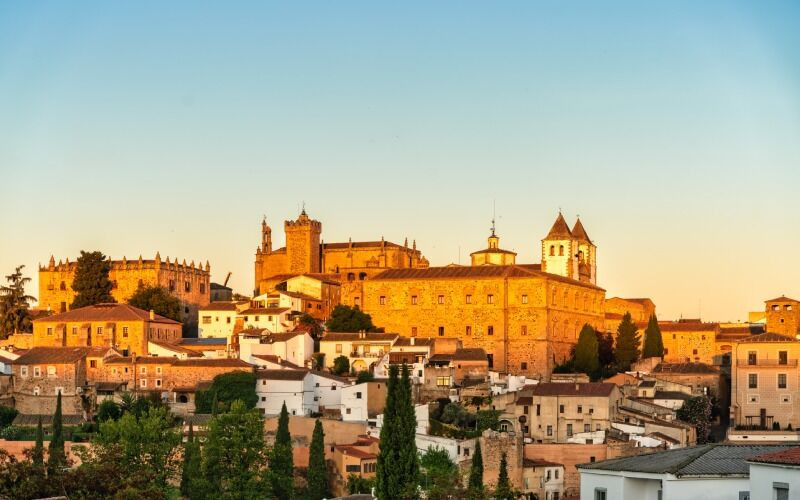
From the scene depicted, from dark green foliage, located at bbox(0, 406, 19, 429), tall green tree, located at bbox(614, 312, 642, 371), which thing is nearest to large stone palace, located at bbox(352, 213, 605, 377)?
tall green tree, located at bbox(614, 312, 642, 371)

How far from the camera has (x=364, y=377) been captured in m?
53.9

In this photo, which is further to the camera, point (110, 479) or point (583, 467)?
point (110, 479)

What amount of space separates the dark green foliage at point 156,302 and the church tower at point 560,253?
23283 millimetres

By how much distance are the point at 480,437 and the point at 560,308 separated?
813 inches

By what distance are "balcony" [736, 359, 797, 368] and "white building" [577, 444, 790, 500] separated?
35.6m

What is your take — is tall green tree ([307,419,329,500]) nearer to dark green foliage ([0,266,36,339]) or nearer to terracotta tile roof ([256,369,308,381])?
terracotta tile roof ([256,369,308,381])

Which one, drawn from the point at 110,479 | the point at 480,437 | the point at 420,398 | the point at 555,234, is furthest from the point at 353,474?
the point at 555,234

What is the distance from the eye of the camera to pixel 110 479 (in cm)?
2373

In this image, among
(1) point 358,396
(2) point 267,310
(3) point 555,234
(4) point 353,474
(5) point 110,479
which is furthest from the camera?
(3) point 555,234

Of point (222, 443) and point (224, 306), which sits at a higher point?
point (224, 306)

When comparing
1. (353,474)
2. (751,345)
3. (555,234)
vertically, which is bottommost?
(353,474)

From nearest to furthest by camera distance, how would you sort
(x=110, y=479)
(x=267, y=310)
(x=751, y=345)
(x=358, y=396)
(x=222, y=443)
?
(x=110, y=479), (x=222, y=443), (x=358, y=396), (x=751, y=345), (x=267, y=310)

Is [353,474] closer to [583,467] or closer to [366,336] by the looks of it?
[366,336]

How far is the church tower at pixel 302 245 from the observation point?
262 feet
